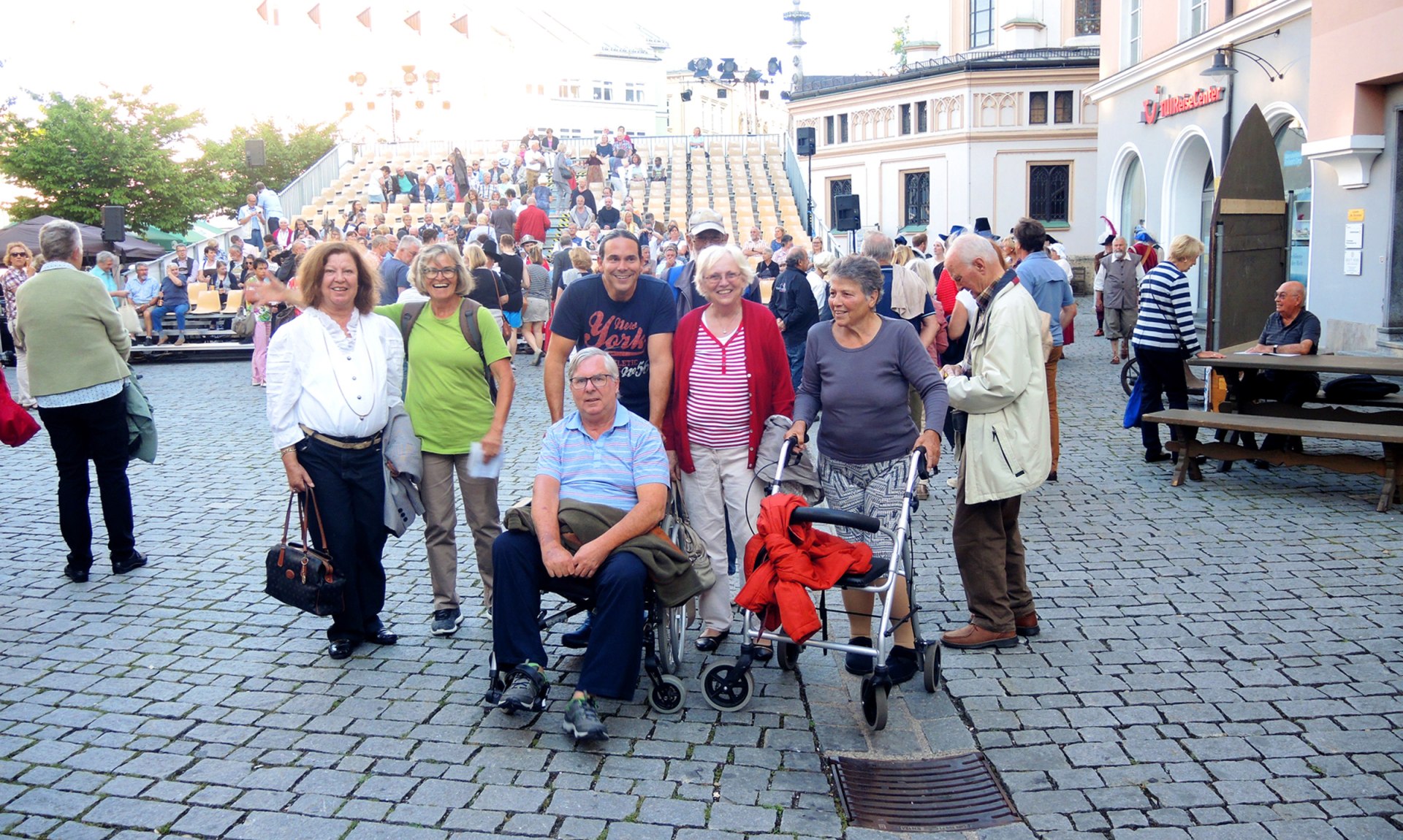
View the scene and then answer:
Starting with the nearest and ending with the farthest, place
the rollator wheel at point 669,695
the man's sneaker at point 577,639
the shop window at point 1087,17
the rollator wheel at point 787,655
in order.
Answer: the rollator wheel at point 669,695 → the rollator wheel at point 787,655 → the man's sneaker at point 577,639 → the shop window at point 1087,17

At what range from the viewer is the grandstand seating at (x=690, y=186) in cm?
3189

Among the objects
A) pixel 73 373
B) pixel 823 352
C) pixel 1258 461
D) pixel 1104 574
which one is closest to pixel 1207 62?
pixel 1258 461

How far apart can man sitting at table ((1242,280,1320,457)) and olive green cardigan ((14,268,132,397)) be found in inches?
333

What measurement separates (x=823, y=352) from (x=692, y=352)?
628mm

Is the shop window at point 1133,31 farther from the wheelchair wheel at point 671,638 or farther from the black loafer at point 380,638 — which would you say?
the black loafer at point 380,638

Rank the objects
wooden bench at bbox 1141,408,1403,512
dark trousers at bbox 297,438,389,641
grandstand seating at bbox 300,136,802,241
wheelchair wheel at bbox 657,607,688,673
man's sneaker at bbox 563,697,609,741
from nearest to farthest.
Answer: man's sneaker at bbox 563,697,609,741 → wheelchair wheel at bbox 657,607,688,673 → dark trousers at bbox 297,438,389,641 → wooden bench at bbox 1141,408,1403,512 → grandstand seating at bbox 300,136,802,241

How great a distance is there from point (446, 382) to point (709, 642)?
1.83 meters

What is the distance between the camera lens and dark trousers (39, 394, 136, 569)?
263 inches

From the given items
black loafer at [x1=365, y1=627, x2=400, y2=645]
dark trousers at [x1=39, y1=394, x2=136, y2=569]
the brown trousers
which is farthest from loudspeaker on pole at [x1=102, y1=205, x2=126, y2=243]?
black loafer at [x1=365, y1=627, x2=400, y2=645]

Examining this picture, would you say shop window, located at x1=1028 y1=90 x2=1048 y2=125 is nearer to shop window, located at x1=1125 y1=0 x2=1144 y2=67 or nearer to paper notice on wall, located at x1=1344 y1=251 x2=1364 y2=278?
shop window, located at x1=1125 y1=0 x2=1144 y2=67

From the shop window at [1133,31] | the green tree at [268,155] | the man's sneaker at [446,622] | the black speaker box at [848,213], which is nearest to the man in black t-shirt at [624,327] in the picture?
the man's sneaker at [446,622]

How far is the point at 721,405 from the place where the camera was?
529cm

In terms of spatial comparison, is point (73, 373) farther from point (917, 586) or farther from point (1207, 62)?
point (1207, 62)

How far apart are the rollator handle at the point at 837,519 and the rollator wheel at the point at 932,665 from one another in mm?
660
